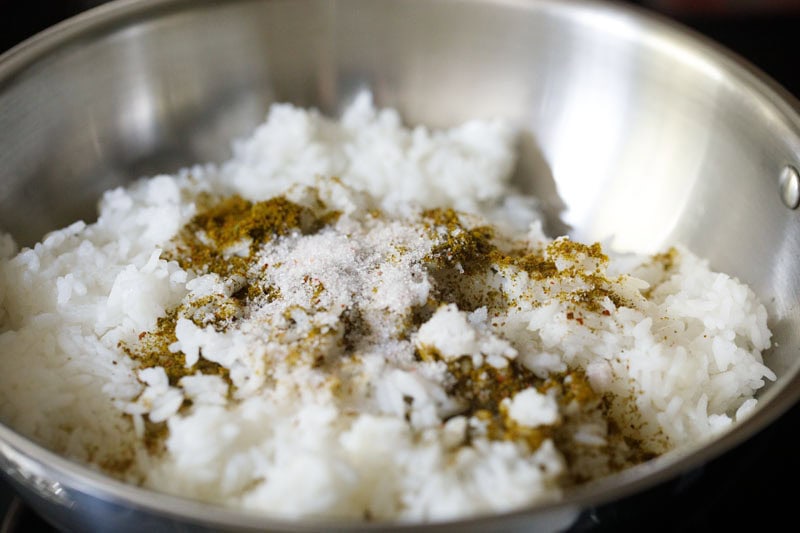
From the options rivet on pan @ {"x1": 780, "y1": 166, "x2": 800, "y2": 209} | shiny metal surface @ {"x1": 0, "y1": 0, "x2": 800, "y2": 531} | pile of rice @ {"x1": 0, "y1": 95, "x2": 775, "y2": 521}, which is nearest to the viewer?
pile of rice @ {"x1": 0, "y1": 95, "x2": 775, "y2": 521}

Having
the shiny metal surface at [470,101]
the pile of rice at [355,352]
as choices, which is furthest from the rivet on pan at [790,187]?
the pile of rice at [355,352]

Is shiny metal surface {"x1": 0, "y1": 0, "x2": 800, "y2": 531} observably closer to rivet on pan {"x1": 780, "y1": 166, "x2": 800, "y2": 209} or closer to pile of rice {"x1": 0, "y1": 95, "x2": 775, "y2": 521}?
rivet on pan {"x1": 780, "y1": 166, "x2": 800, "y2": 209}

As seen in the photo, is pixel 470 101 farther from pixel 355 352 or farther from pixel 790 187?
pixel 355 352

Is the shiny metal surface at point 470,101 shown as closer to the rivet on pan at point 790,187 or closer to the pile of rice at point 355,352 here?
the rivet on pan at point 790,187

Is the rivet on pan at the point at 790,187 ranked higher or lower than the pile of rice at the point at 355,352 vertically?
higher

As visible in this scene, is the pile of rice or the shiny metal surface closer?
the pile of rice

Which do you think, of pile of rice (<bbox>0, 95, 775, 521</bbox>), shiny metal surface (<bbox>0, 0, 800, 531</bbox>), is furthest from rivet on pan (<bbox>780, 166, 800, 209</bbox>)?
pile of rice (<bbox>0, 95, 775, 521</bbox>)
